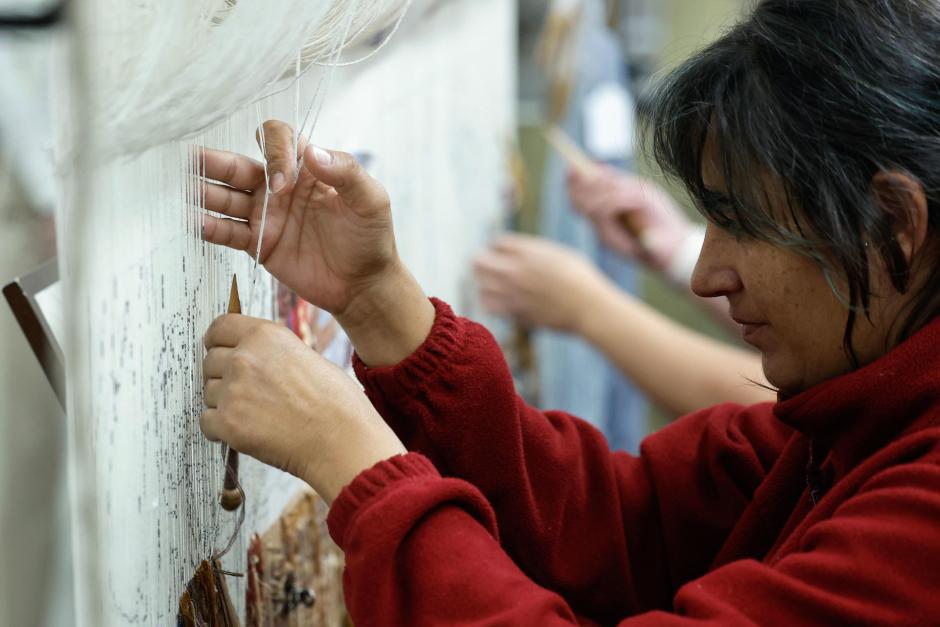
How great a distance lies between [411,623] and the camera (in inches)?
24.7

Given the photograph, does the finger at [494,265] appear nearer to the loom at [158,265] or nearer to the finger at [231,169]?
the loom at [158,265]

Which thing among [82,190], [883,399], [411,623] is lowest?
[411,623]

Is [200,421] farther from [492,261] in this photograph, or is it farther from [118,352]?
[492,261]

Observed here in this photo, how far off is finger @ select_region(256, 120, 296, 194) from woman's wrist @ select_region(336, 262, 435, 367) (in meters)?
0.14

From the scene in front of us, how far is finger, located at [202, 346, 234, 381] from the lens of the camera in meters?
0.67

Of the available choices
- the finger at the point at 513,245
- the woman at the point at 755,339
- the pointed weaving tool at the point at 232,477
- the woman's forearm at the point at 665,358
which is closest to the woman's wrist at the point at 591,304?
the woman's forearm at the point at 665,358

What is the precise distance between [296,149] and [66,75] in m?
0.24

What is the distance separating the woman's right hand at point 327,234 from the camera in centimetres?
70

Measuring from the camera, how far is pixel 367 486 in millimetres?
630

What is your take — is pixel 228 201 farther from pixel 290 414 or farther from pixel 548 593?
pixel 548 593

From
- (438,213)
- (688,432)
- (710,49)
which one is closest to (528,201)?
(438,213)

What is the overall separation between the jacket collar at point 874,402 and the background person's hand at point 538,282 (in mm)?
954

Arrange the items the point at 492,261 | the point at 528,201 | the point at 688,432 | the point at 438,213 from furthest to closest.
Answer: the point at 528,201, the point at 492,261, the point at 438,213, the point at 688,432

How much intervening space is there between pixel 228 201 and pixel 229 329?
0.09m
